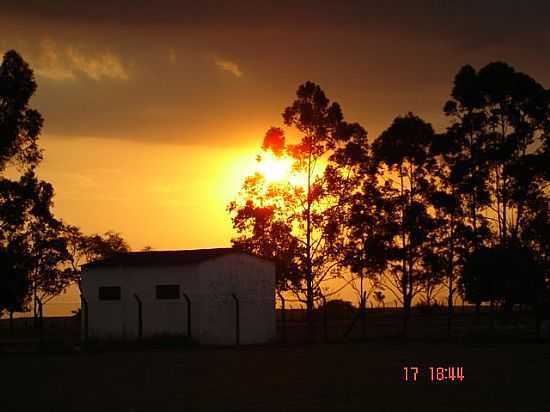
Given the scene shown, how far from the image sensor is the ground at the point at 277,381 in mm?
20156

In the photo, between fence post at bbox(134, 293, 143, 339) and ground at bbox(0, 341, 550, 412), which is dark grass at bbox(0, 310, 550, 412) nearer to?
ground at bbox(0, 341, 550, 412)

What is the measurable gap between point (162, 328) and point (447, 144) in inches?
1330

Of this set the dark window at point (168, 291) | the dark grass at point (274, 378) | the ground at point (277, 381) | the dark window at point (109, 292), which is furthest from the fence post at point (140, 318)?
the ground at point (277, 381)

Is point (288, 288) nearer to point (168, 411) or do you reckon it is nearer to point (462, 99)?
point (462, 99)

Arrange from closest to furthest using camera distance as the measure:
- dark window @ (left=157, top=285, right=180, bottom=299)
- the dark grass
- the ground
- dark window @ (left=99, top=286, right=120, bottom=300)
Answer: the ground → the dark grass → dark window @ (left=157, top=285, right=180, bottom=299) → dark window @ (left=99, top=286, right=120, bottom=300)

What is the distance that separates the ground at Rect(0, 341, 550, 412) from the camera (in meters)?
20.2

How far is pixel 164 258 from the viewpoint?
5169cm

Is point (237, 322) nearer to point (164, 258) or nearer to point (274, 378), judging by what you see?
point (164, 258)

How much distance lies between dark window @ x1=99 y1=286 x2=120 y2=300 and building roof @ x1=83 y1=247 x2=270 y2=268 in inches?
50.3

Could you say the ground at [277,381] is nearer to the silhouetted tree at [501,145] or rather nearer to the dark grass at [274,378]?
the dark grass at [274,378]

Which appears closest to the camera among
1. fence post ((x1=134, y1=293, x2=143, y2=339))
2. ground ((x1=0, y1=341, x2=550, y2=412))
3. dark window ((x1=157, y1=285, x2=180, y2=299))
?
ground ((x1=0, y1=341, x2=550, y2=412))

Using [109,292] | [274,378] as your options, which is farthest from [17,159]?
[274,378]

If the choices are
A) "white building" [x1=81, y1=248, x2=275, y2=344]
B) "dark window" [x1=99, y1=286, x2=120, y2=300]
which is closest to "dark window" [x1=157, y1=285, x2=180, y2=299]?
"white building" [x1=81, y1=248, x2=275, y2=344]

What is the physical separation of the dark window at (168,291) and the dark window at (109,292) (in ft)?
10.5
